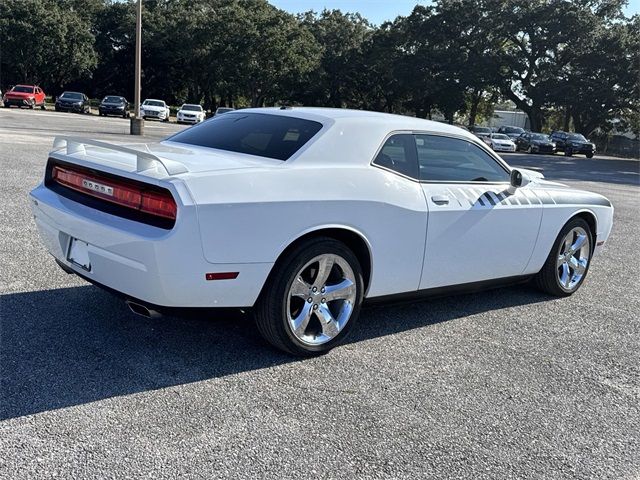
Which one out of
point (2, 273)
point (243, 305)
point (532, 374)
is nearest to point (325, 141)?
point (243, 305)

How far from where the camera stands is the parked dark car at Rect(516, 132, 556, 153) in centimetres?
4509

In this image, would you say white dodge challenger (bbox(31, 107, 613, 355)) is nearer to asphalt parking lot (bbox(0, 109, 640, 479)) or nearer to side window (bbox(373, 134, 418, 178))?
side window (bbox(373, 134, 418, 178))

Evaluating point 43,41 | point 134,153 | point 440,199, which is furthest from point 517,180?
point 43,41

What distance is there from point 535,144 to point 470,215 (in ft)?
143

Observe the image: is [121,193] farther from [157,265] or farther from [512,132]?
[512,132]

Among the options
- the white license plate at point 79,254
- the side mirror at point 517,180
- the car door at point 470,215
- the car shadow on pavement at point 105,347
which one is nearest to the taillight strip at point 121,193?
the white license plate at point 79,254

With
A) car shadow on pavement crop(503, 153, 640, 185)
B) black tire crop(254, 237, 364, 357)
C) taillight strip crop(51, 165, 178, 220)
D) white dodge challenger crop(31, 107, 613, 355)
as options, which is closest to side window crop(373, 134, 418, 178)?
white dodge challenger crop(31, 107, 613, 355)

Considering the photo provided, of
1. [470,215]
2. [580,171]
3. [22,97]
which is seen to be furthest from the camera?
[22,97]

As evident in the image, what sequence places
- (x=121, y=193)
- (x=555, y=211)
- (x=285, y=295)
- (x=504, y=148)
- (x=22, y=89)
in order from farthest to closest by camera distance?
(x=504, y=148), (x=22, y=89), (x=555, y=211), (x=285, y=295), (x=121, y=193)

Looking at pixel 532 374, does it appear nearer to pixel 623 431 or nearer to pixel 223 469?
pixel 623 431

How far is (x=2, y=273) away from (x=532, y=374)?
4095 mm

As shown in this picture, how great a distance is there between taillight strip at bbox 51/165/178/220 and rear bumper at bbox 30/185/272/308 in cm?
9

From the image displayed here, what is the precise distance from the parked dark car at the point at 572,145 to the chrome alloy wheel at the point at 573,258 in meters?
43.1

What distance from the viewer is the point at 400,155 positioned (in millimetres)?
4480
